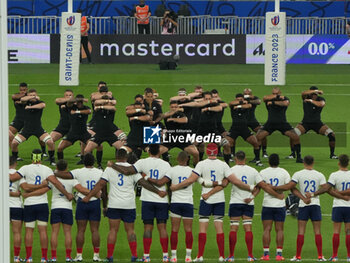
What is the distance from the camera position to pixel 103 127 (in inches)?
816

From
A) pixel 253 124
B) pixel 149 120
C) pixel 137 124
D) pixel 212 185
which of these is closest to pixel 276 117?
pixel 253 124

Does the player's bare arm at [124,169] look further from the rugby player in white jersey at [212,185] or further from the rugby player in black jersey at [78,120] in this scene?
the rugby player in black jersey at [78,120]

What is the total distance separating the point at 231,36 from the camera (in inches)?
1439

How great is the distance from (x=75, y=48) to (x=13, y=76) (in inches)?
224

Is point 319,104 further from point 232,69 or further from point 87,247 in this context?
point 232,69

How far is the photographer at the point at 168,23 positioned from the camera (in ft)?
124

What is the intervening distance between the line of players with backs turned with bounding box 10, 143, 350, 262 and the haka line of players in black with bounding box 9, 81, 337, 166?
5.83m

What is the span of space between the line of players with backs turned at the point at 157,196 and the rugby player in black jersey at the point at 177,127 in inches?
238

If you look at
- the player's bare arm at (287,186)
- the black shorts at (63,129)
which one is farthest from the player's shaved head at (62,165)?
the black shorts at (63,129)

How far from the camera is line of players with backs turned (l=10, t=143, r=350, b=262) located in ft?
43.4

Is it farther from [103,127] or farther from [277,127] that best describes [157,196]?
[277,127]

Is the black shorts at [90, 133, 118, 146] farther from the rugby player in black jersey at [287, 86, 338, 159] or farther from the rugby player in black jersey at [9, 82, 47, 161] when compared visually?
the rugby player in black jersey at [287, 86, 338, 159]

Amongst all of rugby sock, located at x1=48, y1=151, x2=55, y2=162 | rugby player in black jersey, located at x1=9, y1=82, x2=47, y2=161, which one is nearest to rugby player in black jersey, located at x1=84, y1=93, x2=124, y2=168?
rugby sock, located at x1=48, y1=151, x2=55, y2=162

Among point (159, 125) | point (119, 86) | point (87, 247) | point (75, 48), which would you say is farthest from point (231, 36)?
point (87, 247)
